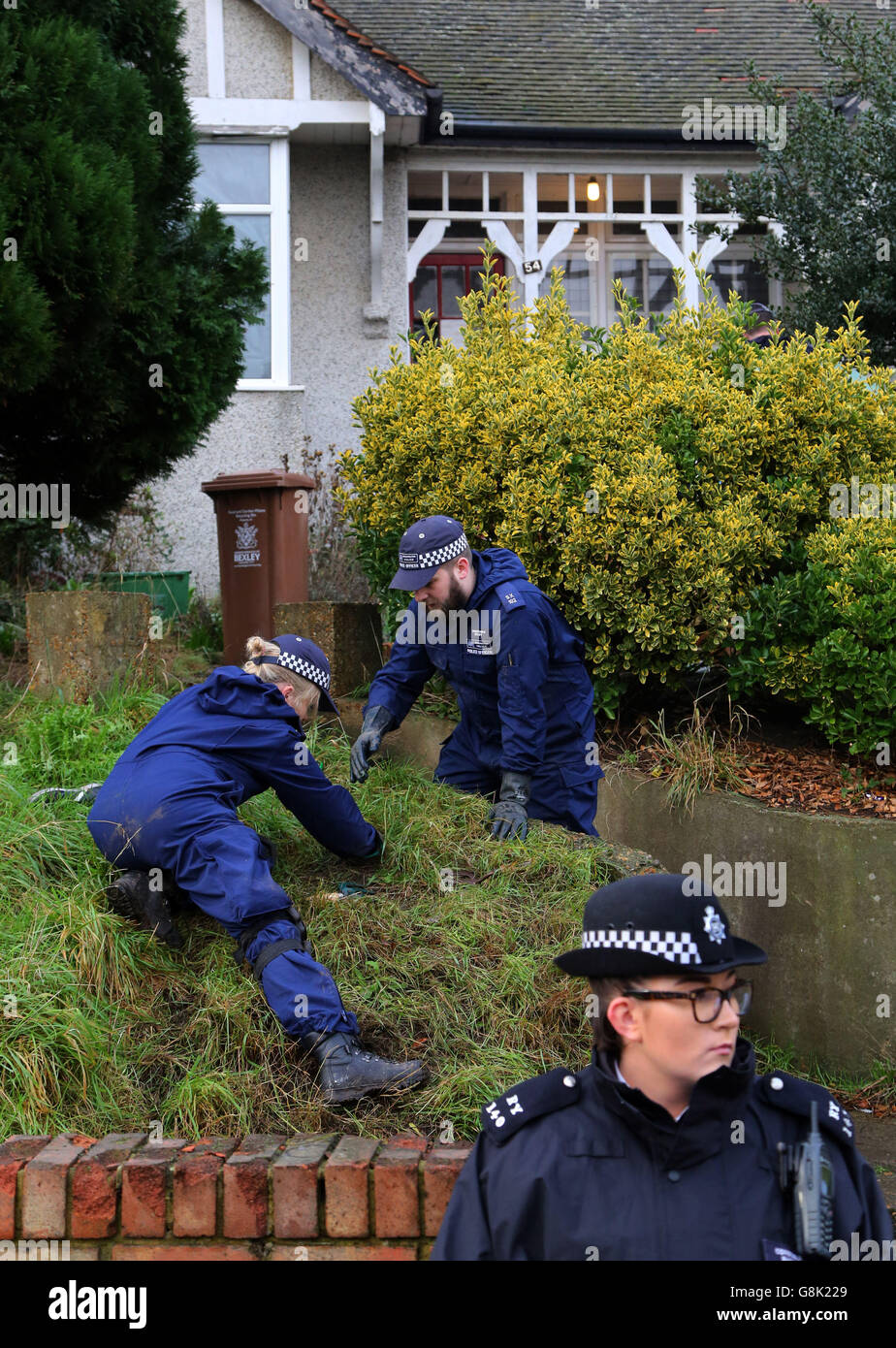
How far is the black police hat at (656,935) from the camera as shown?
2.11m

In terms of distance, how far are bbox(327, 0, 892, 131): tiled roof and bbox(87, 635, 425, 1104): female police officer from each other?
1028cm

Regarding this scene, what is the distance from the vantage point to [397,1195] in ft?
9.59

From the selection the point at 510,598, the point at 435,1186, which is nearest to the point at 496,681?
the point at 510,598

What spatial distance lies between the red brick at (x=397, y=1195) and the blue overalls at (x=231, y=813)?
57cm

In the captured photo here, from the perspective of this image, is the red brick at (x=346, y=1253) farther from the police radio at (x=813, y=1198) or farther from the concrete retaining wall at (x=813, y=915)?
the concrete retaining wall at (x=813, y=915)

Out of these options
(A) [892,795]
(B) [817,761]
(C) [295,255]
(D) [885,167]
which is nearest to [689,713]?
(B) [817,761]

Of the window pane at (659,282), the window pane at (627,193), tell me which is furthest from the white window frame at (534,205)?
the window pane at (659,282)

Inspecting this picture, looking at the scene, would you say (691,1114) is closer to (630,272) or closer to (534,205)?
(534,205)

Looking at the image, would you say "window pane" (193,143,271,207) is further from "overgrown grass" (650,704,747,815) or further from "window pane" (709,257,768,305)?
"overgrown grass" (650,704,747,815)

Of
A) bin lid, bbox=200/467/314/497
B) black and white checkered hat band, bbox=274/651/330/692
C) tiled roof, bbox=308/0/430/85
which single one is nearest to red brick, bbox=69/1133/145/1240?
black and white checkered hat band, bbox=274/651/330/692

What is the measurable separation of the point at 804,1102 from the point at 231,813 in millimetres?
2209
